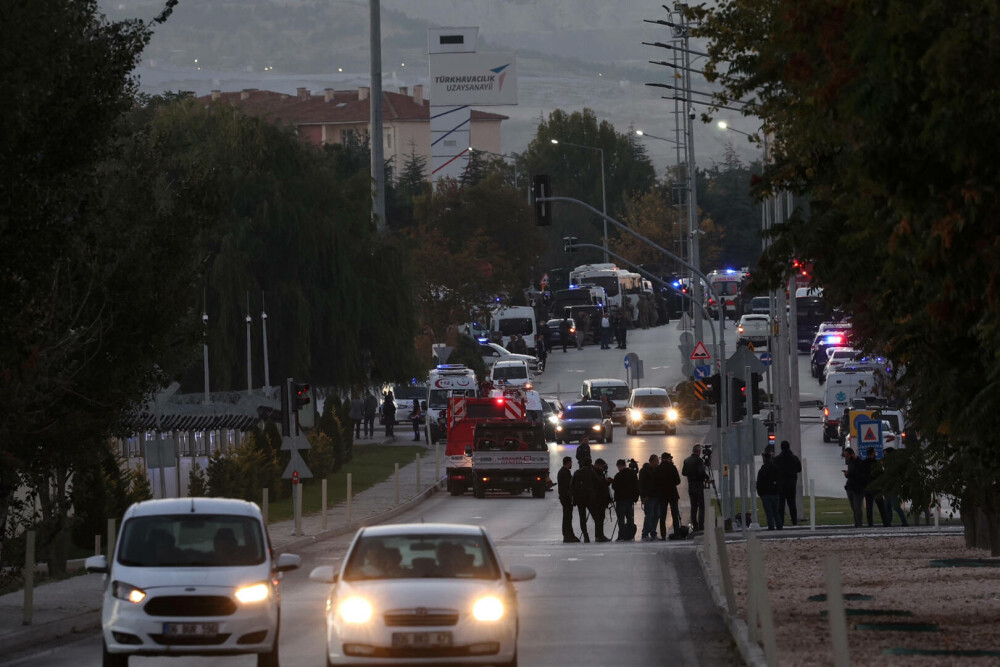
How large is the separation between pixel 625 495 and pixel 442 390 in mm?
32082

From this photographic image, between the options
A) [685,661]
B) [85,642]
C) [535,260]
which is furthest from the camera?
[535,260]

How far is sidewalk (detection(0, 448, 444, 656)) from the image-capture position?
18.7m

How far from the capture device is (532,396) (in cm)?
6131

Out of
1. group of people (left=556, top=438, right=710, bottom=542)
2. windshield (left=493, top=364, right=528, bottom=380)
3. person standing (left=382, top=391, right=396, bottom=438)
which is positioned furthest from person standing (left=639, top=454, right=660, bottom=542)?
windshield (left=493, top=364, right=528, bottom=380)

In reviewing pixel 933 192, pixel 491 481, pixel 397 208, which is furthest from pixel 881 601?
pixel 397 208

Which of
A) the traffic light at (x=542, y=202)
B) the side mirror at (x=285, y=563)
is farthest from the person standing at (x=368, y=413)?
the side mirror at (x=285, y=563)

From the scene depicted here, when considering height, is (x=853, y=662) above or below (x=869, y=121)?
below

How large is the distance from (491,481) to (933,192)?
35.2 meters

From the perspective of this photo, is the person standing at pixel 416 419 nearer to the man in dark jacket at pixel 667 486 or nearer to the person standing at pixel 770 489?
the man in dark jacket at pixel 667 486

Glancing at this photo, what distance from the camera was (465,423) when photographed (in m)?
47.5

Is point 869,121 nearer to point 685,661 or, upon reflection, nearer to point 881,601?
point 685,661

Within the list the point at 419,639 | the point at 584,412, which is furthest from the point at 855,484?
the point at 584,412

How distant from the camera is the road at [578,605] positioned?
16.4 m

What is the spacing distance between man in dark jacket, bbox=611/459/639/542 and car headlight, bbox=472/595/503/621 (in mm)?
19416
